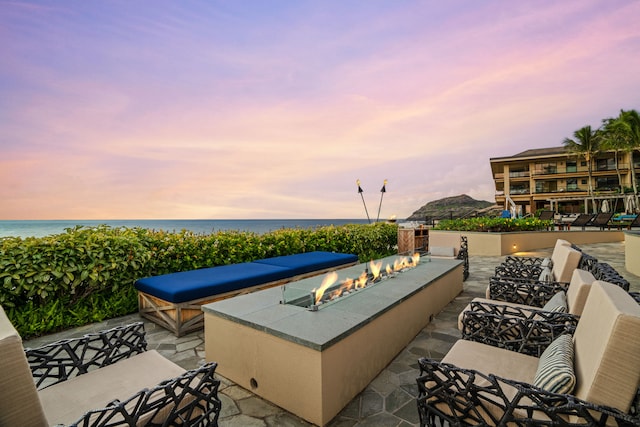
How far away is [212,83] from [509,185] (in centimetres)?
3218

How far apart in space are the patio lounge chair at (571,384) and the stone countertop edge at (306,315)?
69 cm

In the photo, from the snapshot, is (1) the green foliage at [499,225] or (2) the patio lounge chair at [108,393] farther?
(1) the green foliage at [499,225]

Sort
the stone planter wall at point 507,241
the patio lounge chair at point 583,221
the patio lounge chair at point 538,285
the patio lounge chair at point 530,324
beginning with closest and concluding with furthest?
the patio lounge chair at point 530,324, the patio lounge chair at point 538,285, the stone planter wall at point 507,241, the patio lounge chair at point 583,221

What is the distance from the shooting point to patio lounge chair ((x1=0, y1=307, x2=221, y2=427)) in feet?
3.27

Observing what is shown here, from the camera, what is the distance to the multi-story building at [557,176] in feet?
90.1

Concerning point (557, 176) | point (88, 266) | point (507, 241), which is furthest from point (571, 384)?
point (557, 176)

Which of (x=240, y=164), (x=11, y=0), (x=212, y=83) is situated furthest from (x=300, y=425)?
(x=240, y=164)

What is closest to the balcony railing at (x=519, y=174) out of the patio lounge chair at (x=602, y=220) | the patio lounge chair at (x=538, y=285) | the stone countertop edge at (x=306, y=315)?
the patio lounge chair at (x=602, y=220)

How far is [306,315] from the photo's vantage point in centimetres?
245

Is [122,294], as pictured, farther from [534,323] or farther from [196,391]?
[534,323]

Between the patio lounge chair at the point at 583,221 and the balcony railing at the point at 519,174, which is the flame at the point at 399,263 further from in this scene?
the balcony railing at the point at 519,174

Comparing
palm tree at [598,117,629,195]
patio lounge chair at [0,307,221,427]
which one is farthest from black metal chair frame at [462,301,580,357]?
palm tree at [598,117,629,195]

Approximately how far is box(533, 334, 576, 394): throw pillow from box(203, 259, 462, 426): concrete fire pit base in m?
1.16

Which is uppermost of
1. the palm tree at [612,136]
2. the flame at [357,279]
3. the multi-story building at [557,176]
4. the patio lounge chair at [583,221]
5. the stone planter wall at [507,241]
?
the palm tree at [612,136]
